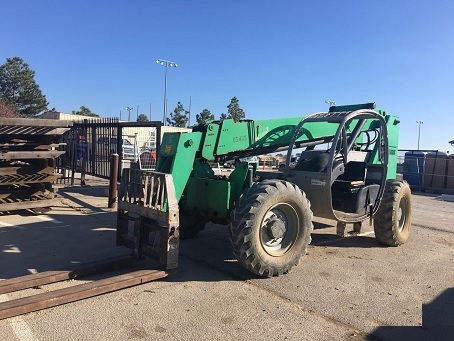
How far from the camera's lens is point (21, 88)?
57.1m

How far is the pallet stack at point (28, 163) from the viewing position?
9.01 metres

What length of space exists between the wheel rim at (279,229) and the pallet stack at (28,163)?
19.9ft

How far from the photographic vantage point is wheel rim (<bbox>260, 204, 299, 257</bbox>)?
18.6 feet

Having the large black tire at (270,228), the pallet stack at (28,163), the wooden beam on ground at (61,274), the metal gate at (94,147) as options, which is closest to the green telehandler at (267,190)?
the large black tire at (270,228)

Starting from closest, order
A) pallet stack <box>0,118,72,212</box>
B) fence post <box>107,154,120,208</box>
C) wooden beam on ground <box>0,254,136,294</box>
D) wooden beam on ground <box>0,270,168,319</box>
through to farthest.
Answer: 1. wooden beam on ground <box>0,270,168,319</box>
2. wooden beam on ground <box>0,254,136,294</box>
3. pallet stack <box>0,118,72,212</box>
4. fence post <box>107,154,120,208</box>

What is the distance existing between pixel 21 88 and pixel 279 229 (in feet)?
199

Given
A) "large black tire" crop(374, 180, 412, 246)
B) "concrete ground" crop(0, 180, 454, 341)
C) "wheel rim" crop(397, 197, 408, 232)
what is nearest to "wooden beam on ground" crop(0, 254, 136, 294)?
"concrete ground" crop(0, 180, 454, 341)

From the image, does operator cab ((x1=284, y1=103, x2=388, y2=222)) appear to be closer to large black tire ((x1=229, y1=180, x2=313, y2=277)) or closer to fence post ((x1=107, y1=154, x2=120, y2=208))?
large black tire ((x1=229, y1=180, x2=313, y2=277))

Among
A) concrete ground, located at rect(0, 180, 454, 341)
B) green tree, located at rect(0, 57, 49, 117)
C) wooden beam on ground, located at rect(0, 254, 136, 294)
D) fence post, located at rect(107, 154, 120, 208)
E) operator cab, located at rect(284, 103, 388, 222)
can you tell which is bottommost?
concrete ground, located at rect(0, 180, 454, 341)

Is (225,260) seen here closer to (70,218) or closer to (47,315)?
(47,315)

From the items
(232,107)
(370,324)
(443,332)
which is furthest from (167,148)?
(232,107)

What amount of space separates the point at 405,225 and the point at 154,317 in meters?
6.01

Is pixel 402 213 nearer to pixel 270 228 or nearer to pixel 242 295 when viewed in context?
pixel 270 228

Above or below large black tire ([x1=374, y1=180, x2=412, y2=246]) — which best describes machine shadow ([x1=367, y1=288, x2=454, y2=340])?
below
